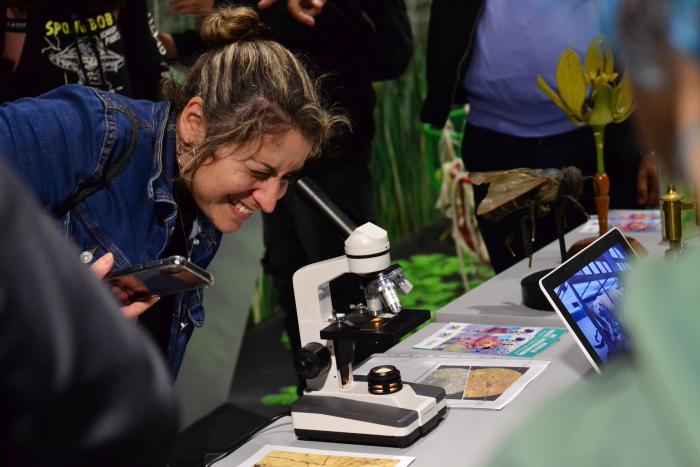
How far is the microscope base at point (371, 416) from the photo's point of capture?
1.84 metres

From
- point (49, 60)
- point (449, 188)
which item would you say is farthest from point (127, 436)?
point (449, 188)

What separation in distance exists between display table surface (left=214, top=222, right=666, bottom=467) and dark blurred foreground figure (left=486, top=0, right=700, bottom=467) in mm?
978

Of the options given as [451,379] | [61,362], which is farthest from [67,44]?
[61,362]

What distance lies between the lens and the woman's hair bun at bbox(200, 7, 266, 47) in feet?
7.30

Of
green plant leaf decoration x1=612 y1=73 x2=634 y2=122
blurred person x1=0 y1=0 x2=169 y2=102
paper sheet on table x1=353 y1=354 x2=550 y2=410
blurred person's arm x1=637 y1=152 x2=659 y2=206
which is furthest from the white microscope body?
blurred person's arm x1=637 y1=152 x2=659 y2=206

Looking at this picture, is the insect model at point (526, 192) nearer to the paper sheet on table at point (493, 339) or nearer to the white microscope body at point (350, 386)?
the paper sheet on table at point (493, 339)

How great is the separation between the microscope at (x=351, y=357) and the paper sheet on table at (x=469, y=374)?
108 mm

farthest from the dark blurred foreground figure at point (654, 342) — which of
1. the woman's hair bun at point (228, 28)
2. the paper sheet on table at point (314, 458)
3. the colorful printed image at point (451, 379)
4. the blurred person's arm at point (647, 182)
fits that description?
the blurred person's arm at point (647, 182)

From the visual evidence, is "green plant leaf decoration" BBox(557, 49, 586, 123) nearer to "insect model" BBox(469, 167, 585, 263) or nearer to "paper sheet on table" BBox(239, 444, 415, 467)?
"insect model" BBox(469, 167, 585, 263)

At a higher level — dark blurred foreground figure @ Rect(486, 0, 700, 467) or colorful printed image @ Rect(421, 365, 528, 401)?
dark blurred foreground figure @ Rect(486, 0, 700, 467)

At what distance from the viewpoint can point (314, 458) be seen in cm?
184

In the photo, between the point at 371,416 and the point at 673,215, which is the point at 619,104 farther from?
the point at 371,416

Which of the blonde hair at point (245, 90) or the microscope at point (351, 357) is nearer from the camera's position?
the microscope at point (351, 357)

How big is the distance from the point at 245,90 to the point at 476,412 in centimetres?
80
